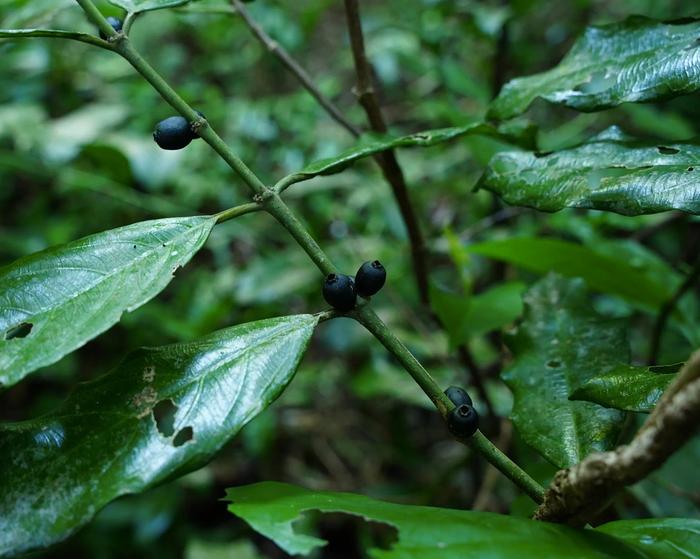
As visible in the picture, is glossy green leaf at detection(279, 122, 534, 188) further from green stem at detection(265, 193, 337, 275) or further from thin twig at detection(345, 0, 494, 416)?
thin twig at detection(345, 0, 494, 416)

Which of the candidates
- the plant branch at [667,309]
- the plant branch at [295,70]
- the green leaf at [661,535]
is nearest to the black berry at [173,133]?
the plant branch at [295,70]

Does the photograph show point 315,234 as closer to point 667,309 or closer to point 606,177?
point 667,309

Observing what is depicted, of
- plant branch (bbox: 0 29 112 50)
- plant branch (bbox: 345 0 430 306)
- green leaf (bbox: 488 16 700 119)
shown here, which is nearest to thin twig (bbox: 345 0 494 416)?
plant branch (bbox: 345 0 430 306)

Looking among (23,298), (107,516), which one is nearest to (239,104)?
(107,516)

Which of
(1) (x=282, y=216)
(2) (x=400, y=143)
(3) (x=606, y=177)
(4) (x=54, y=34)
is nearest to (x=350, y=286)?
(1) (x=282, y=216)

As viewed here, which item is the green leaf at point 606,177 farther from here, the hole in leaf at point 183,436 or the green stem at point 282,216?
the hole in leaf at point 183,436
